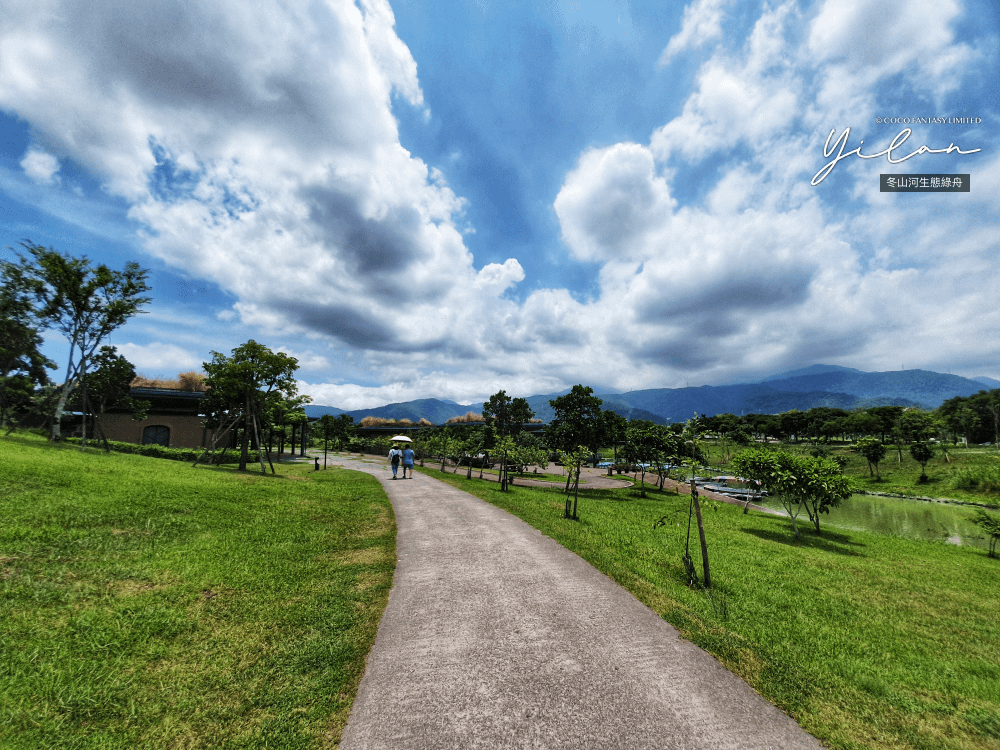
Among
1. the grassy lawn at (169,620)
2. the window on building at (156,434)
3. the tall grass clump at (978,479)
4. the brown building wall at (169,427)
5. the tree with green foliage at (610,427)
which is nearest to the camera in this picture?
the grassy lawn at (169,620)

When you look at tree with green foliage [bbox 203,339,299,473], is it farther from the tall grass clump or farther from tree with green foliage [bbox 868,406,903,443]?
tree with green foliage [bbox 868,406,903,443]

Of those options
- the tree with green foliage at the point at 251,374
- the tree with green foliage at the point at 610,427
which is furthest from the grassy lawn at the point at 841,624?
the tree with green foliage at the point at 251,374

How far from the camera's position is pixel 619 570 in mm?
8406

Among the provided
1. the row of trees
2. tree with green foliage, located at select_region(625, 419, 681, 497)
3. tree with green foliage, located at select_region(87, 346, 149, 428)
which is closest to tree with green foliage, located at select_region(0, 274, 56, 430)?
tree with green foliage, located at select_region(87, 346, 149, 428)

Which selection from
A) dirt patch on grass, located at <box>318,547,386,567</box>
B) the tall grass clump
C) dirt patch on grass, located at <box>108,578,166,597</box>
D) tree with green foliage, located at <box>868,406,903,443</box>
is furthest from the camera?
tree with green foliage, located at <box>868,406,903,443</box>

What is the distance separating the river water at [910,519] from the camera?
2174 cm

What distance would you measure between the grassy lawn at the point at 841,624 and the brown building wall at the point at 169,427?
4932 cm

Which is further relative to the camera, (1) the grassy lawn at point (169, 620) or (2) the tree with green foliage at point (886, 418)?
(2) the tree with green foliage at point (886, 418)

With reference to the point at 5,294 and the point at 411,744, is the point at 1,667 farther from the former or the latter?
the point at 5,294

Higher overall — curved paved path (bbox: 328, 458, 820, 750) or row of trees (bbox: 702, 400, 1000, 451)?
row of trees (bbox: 702, 400, 1000, 451)

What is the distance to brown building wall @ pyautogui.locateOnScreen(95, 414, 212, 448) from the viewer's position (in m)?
41.7

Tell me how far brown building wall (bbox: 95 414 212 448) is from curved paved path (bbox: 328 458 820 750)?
1901 inches

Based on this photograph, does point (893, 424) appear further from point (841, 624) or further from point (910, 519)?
point (841, 624)

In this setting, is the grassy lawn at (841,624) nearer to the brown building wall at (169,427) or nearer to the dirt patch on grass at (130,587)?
the dirt patch on grass at (130,587)
